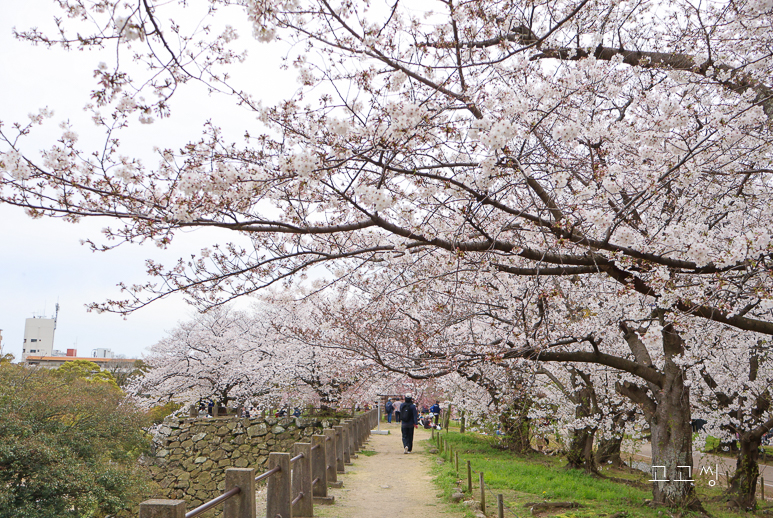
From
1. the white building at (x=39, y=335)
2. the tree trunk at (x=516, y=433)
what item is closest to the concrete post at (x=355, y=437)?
the tree trunk at (x=516, y=433)

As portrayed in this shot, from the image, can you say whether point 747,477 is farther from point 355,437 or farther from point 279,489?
point 279,489

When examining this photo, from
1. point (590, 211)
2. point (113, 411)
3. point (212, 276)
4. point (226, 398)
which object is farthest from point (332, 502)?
point (226, 398)

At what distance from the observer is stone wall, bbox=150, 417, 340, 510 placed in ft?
49.9

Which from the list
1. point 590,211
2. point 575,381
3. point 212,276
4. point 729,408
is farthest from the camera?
point 575,381

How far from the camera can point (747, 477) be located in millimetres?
9016

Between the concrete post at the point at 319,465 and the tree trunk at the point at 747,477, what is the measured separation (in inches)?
282

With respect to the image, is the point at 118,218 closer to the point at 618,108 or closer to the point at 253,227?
the point at 253,227

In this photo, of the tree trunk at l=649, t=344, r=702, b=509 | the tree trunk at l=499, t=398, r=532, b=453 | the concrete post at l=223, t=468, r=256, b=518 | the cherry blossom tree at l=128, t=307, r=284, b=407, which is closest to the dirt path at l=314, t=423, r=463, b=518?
the tree trunk at l=499, t=398, r=532, b=453

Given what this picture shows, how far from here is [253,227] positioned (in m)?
4.02

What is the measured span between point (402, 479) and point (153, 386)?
15.0 m

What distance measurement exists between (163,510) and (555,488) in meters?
7.58

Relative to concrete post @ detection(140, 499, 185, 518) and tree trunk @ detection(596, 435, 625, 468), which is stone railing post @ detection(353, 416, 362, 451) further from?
concrete post @ detection(140, 499, 185, 518)

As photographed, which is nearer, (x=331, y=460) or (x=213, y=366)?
(x=331, y=460)

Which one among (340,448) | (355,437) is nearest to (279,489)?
(340,448)
